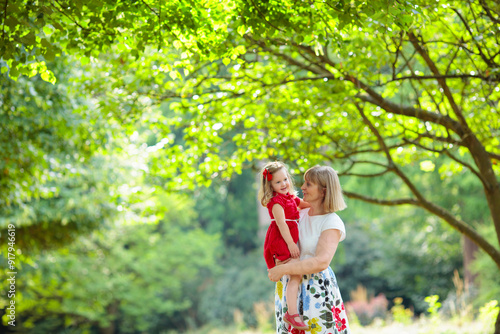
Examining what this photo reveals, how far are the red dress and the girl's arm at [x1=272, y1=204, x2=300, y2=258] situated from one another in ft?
0.12

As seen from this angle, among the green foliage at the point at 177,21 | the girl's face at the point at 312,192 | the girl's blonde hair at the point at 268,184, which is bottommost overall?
the girl's face at the point at 312,192

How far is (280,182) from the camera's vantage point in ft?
9.80

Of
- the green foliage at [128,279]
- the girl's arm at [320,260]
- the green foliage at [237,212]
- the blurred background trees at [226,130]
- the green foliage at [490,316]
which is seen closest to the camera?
the girl's arm at [320,260]

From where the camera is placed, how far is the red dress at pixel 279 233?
296 cm

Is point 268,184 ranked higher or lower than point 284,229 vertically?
higher

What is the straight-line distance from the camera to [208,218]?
22281 mm

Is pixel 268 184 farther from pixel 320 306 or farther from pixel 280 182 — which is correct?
pixel 320 306

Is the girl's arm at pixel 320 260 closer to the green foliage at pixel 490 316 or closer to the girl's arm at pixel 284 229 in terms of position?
the girl's arm at pixel 284 229

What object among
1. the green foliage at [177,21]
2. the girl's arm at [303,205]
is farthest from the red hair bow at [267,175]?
the green foliage at [177,21]

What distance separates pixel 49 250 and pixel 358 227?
11.4m

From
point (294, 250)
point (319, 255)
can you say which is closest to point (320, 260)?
point (319, 255)

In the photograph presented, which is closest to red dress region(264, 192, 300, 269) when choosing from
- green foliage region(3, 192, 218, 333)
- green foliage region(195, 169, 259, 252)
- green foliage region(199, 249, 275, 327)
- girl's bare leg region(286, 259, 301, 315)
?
girl's bare leg region(286, 259, 301, 315)

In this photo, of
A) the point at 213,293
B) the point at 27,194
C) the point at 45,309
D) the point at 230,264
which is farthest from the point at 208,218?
the point at 27,194

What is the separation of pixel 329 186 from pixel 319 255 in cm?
38
